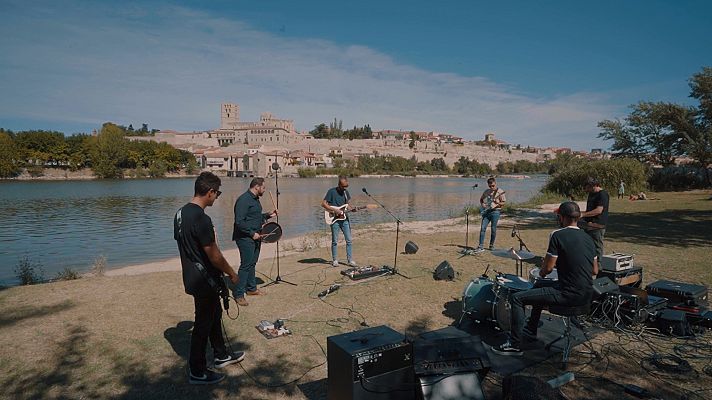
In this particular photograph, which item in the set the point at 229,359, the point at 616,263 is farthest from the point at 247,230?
the point at 616,263

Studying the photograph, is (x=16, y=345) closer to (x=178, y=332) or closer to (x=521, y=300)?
(x=178, y=332)

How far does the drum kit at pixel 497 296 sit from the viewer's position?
4.76 m

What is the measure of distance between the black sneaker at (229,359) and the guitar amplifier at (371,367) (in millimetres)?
1565

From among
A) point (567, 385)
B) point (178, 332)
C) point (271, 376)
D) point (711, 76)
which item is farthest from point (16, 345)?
point (711, 76)

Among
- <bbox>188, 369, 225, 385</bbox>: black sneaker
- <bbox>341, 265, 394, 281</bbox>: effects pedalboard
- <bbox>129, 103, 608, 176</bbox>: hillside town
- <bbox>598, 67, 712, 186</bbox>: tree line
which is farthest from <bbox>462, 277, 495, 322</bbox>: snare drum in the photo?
<bbox>129, 103, 608, 176</bbox>: hillside town

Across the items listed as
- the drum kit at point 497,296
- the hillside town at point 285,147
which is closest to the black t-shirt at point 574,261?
the drum kit at point 497,296

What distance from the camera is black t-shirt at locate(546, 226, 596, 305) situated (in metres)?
4.20

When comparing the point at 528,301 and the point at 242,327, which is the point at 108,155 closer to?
the point at 242,327

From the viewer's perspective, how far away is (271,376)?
430cm

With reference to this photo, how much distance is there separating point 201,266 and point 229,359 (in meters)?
1.24

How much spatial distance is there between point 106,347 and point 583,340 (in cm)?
566

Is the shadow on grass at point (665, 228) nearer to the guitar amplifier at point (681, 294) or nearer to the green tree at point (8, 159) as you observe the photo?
the guitar amplifier at point (681, 294)

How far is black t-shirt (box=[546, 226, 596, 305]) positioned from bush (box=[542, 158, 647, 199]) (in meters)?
31.0

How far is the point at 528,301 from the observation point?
4410 mm
